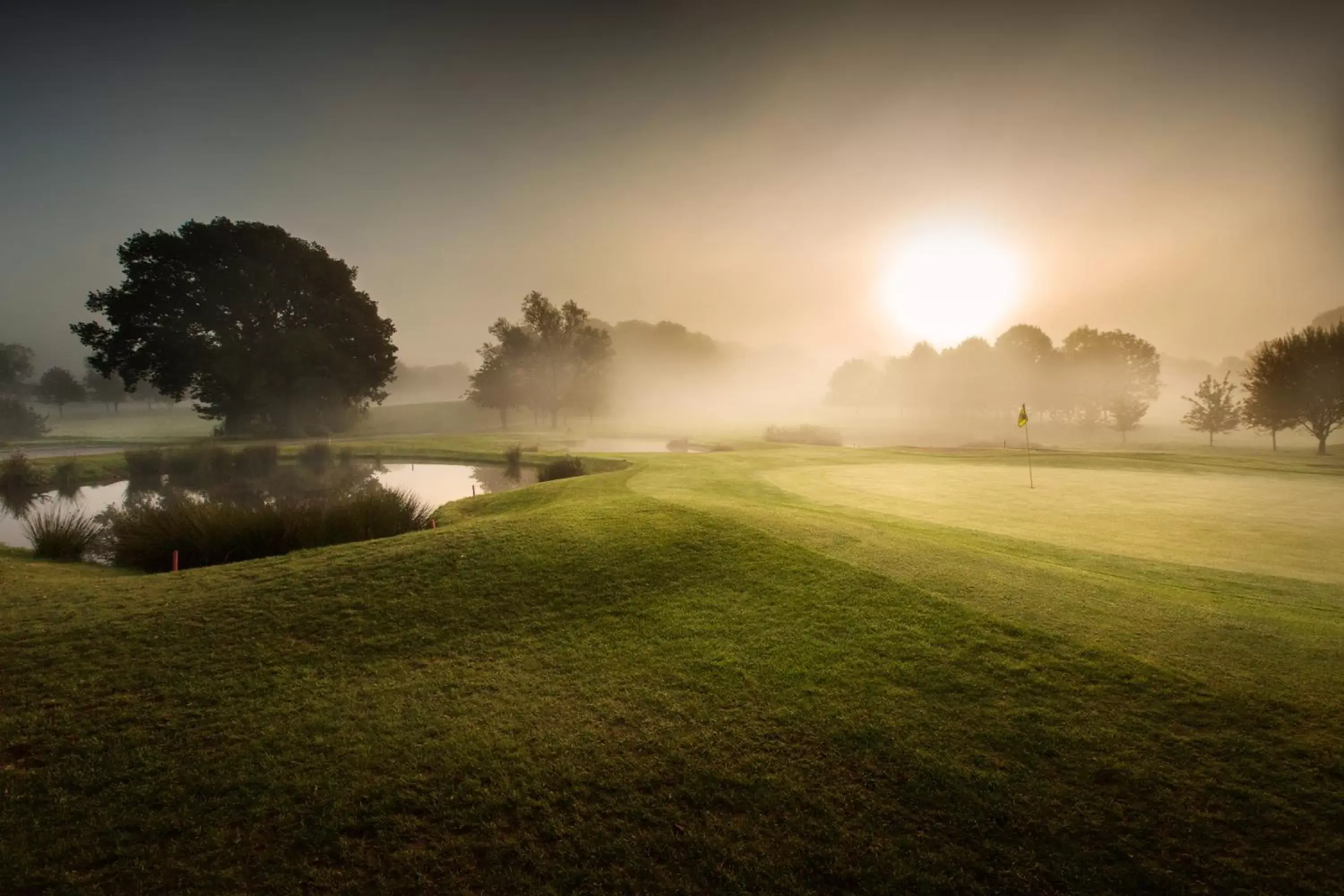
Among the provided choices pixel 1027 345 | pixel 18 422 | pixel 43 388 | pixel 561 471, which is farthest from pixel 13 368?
pixel 1027 345

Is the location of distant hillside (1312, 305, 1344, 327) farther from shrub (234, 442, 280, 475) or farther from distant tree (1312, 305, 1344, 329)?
shrub (234, 442, 280, 475)

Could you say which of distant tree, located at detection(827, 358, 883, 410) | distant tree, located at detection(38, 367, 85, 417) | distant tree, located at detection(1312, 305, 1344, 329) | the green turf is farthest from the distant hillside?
distant tree, located at detection(38, 367, 85, 417)

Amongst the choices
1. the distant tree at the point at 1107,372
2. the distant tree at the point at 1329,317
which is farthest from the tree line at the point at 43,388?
the distant tree at the point at 1329,317

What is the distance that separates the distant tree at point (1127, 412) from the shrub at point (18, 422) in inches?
4398

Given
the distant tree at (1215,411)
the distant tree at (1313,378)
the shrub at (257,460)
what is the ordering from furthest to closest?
the distant tree at (1215,411) → the distant tree at (1313,378) → the shrub at (257,460)

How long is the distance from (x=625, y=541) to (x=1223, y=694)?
6079 millimetres

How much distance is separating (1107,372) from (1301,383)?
27.7m

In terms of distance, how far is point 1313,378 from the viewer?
136 feet

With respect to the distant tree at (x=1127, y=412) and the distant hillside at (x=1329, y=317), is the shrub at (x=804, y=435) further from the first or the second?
the distant hillside at (x=1329, y=317)

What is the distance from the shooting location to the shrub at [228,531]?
973 centimetres

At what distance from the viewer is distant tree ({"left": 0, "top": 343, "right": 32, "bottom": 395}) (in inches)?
3337

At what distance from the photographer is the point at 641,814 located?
3.41 metres

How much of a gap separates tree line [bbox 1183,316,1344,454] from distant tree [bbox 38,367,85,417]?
142 metres

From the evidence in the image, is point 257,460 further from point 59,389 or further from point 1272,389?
point 59,389
